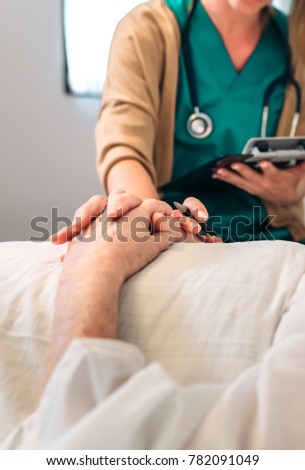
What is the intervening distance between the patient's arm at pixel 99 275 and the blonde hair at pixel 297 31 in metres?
0.74

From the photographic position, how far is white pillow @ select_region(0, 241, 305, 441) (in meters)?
0.52

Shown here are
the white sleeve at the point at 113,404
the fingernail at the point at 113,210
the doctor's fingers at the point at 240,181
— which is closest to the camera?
the white sleeve at the point at 113,404

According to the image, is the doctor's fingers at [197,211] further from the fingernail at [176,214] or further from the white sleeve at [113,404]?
the white sleeve at [113,404]

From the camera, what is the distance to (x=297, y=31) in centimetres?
128

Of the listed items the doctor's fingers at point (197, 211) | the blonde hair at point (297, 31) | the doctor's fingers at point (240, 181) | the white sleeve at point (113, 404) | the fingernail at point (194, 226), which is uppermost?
the blonde hair at point (297, 31)

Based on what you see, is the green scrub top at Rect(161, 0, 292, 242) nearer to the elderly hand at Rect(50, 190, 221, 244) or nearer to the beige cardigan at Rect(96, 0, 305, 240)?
the beige cardigan at Rect(96, 0, 305, 240)

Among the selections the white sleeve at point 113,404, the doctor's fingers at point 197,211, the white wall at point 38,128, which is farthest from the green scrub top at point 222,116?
the white sleeve at point 113,404

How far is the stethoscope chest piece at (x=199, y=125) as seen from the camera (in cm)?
121

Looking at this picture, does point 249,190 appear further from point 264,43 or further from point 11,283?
point 11,283

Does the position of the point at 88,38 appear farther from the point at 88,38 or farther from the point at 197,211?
the point at 197,211

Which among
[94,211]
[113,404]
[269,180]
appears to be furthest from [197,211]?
[113,404]

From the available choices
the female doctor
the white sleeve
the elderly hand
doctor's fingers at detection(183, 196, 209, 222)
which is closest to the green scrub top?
the female doctor

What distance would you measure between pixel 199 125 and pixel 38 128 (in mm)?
741

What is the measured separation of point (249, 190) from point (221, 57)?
1.07 feet
